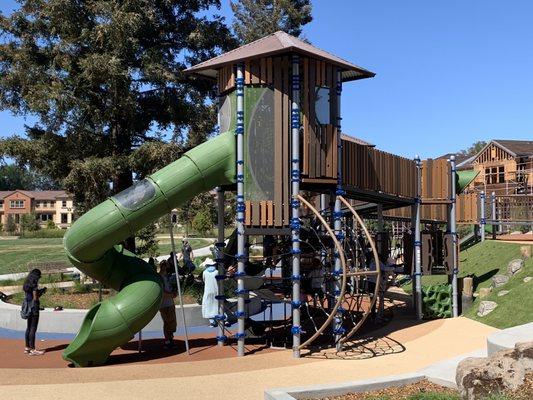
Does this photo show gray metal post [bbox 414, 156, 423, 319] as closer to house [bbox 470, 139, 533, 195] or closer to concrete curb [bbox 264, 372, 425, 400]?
concrete curb [bbox 264, 372, 425, 400]

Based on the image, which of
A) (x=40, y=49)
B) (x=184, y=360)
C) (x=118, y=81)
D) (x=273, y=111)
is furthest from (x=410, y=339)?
(x=40, y=49)

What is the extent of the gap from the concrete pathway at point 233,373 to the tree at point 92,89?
9372mm

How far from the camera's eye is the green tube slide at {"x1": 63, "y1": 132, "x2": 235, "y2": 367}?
10797mm

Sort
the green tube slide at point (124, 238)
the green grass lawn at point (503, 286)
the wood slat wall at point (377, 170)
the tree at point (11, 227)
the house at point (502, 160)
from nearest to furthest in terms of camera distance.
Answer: the green tube slide at point (124, 238), the wood slat wall at point (377, 170), the green grass lawn at point (503, 286), the house at point (502, 160), the tree at point (11, 227)

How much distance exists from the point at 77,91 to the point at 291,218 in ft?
33.8

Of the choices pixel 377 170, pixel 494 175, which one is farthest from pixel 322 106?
pixel 494 175

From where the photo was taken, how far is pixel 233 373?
31.8 ft

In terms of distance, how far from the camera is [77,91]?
61.6 feet

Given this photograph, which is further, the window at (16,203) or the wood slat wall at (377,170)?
the window at (16,203)

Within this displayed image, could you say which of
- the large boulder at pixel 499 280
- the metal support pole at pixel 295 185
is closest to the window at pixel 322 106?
the metal support pole at pixel 295 185

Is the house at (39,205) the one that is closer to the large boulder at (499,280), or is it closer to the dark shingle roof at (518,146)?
the dark shingle roof at (518,146)

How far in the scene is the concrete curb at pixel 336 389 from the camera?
7465mm

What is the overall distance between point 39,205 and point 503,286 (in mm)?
106264

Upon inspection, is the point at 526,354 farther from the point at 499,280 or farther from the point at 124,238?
the point at 499,280
